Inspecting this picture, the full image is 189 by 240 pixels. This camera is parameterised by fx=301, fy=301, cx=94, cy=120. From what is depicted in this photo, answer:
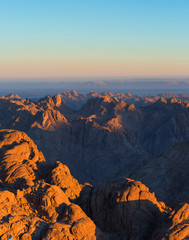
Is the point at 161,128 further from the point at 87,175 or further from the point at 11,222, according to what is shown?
the point at 11,222

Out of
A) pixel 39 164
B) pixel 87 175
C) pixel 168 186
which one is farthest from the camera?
pixel 87 175

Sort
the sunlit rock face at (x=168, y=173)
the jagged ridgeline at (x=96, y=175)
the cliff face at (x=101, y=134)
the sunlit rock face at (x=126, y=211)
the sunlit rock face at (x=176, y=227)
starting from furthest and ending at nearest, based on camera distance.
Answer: the cliff face at (x=101, y=134) → the sunlit rock face at (x=168, y=173) → the sunlit rock face at (x=126, y=211) → the jagged ridgeline at (x=96, y=175) → the sunlit rock face at (x=176, y=227)

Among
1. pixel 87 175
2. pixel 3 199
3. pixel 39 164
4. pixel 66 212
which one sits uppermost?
pixel 3 199

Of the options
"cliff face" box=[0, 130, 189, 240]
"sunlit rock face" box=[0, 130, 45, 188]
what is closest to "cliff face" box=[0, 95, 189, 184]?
"sunlit rock face" box=[0, 130, 45, 188]

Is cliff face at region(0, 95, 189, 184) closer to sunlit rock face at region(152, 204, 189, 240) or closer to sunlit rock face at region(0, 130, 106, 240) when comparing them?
sunlit rock face at region(0, 130, 106, 240)

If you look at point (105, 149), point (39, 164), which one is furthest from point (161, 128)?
point (39, 164)

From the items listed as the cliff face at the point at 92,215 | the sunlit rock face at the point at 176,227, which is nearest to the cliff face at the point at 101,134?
the cliff face at the point at 92,215

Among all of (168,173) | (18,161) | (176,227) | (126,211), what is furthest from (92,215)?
(168,173)

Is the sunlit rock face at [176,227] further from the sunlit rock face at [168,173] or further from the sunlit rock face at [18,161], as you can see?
the sunlit rock face at [168,173]
